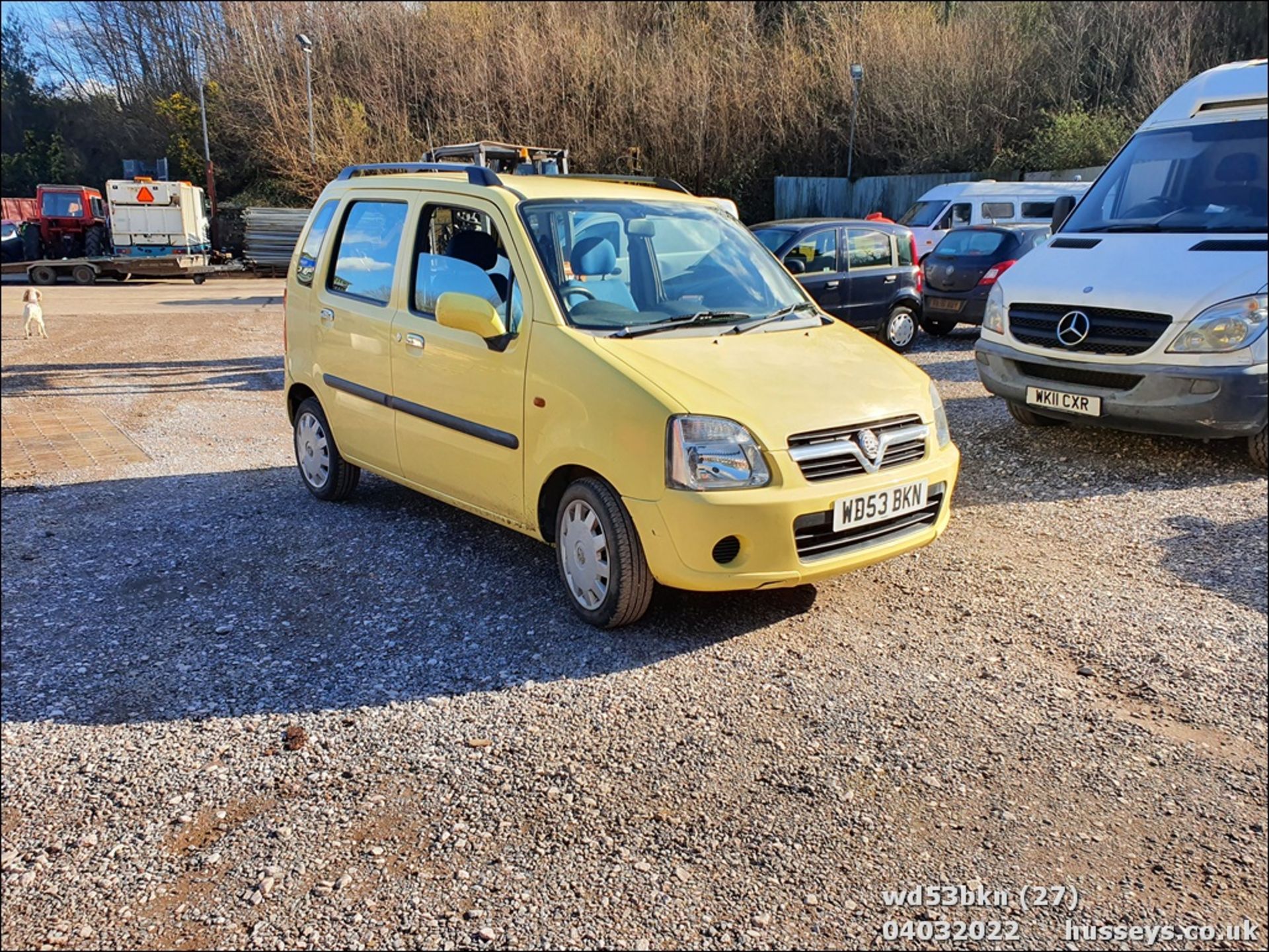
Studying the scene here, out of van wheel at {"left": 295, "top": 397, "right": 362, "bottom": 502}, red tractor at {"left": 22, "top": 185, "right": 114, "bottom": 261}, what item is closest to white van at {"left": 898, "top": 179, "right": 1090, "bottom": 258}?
red tractor at {"left": 22, "top": 185, "right": 114, "bottom": 261}

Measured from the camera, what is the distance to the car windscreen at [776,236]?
1077cm

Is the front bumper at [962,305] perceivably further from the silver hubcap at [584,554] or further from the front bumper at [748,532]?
the silver hubcap at [584,554]

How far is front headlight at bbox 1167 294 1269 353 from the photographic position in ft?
3.23

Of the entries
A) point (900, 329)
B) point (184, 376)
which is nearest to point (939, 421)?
point (900, 329)

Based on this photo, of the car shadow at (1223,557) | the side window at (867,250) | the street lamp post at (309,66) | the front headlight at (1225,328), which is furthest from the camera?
the side window at (867,250)

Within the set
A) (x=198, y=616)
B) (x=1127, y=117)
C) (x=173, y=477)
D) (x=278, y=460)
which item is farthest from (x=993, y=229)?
(x=1127, y=117)


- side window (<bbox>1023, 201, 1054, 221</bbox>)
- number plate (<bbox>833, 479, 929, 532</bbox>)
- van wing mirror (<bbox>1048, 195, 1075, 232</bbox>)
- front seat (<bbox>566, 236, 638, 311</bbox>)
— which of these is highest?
side window (<bbox>1023, 201, 1054, 221</bbox>)

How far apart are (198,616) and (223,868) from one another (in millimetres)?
1843

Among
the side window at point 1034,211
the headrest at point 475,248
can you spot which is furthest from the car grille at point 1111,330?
the side window at point 1034,211

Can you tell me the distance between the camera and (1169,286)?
141cm

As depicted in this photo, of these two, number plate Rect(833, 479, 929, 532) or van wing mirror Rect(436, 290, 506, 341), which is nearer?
number plate Rect(833, 479, 929, 532)

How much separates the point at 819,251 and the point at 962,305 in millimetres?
2487

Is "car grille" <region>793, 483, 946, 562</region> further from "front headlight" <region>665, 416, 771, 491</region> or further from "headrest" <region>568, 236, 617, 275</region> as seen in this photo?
"headrest" <region>568, 236, 617, 275</region>

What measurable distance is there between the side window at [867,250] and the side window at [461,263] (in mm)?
7383
